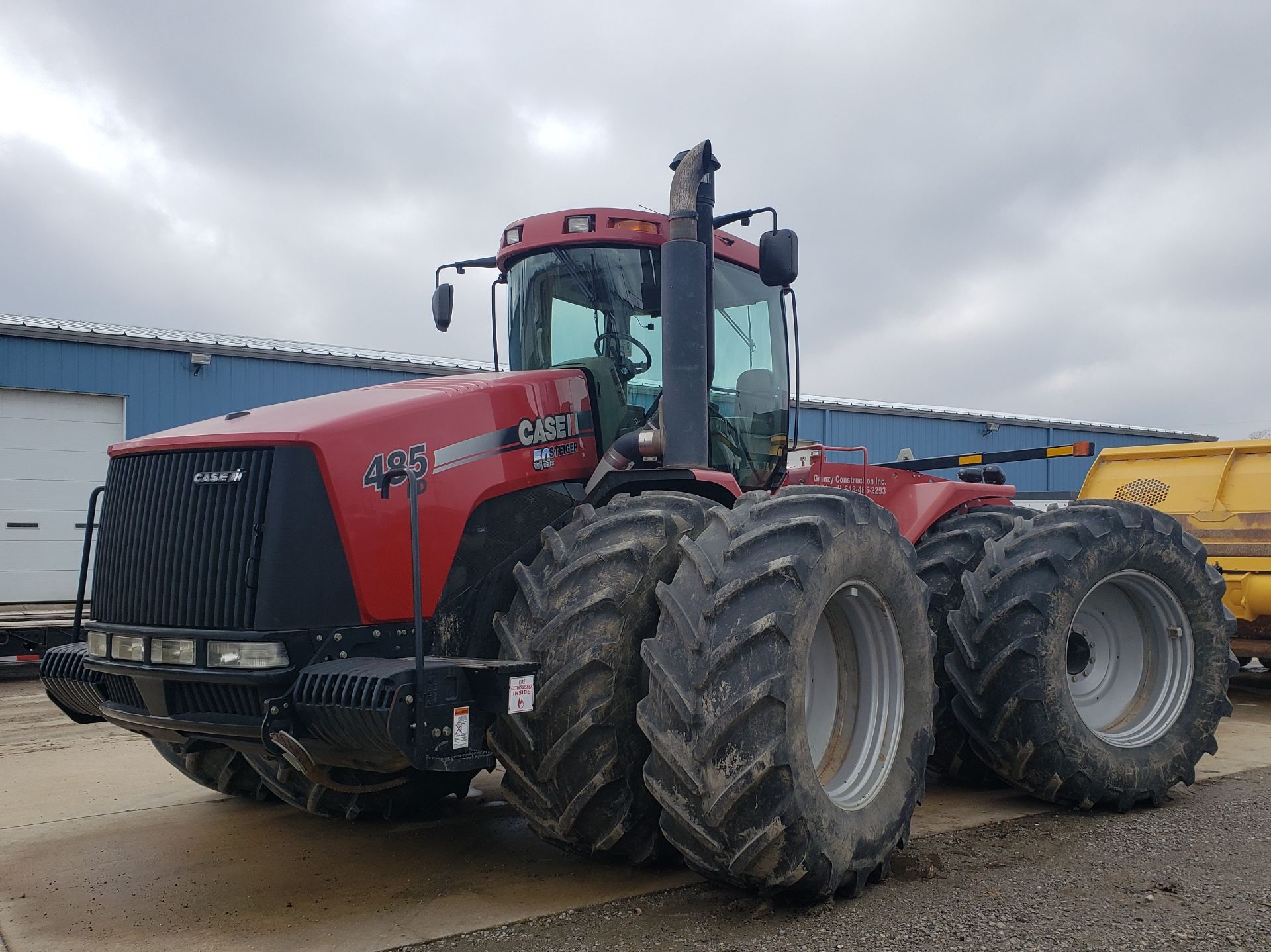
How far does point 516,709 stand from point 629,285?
2.23 m

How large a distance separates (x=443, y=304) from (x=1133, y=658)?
4244 mm

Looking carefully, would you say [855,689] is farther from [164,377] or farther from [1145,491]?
[164,377]

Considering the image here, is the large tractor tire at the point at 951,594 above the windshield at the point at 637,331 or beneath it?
beneath

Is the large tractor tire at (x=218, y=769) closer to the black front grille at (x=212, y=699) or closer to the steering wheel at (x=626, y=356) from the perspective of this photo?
the black front grille at (x=212, y=699)

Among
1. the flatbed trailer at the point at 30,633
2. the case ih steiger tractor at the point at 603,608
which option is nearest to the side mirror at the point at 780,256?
the case ih steiger tractor at the point at 603,608

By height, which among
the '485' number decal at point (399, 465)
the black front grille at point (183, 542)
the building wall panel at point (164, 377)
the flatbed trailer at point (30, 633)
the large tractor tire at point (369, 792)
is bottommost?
the large tractor tire at point (369, 792)

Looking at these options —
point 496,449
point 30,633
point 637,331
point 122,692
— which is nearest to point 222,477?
point 122,692

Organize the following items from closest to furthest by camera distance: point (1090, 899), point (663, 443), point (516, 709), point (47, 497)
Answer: point (516, 709), point (1090, 899), point (663, 443), point (47, 497)

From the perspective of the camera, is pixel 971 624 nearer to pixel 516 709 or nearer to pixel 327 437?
pixel 516 709

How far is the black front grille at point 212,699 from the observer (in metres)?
3.42

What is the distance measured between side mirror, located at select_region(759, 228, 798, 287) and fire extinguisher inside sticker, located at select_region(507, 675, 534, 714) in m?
2.13

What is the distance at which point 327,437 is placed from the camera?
3543 mm

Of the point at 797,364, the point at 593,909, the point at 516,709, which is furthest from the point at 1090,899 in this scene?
the point at 797,364

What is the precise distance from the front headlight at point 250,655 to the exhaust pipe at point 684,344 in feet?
5.81
